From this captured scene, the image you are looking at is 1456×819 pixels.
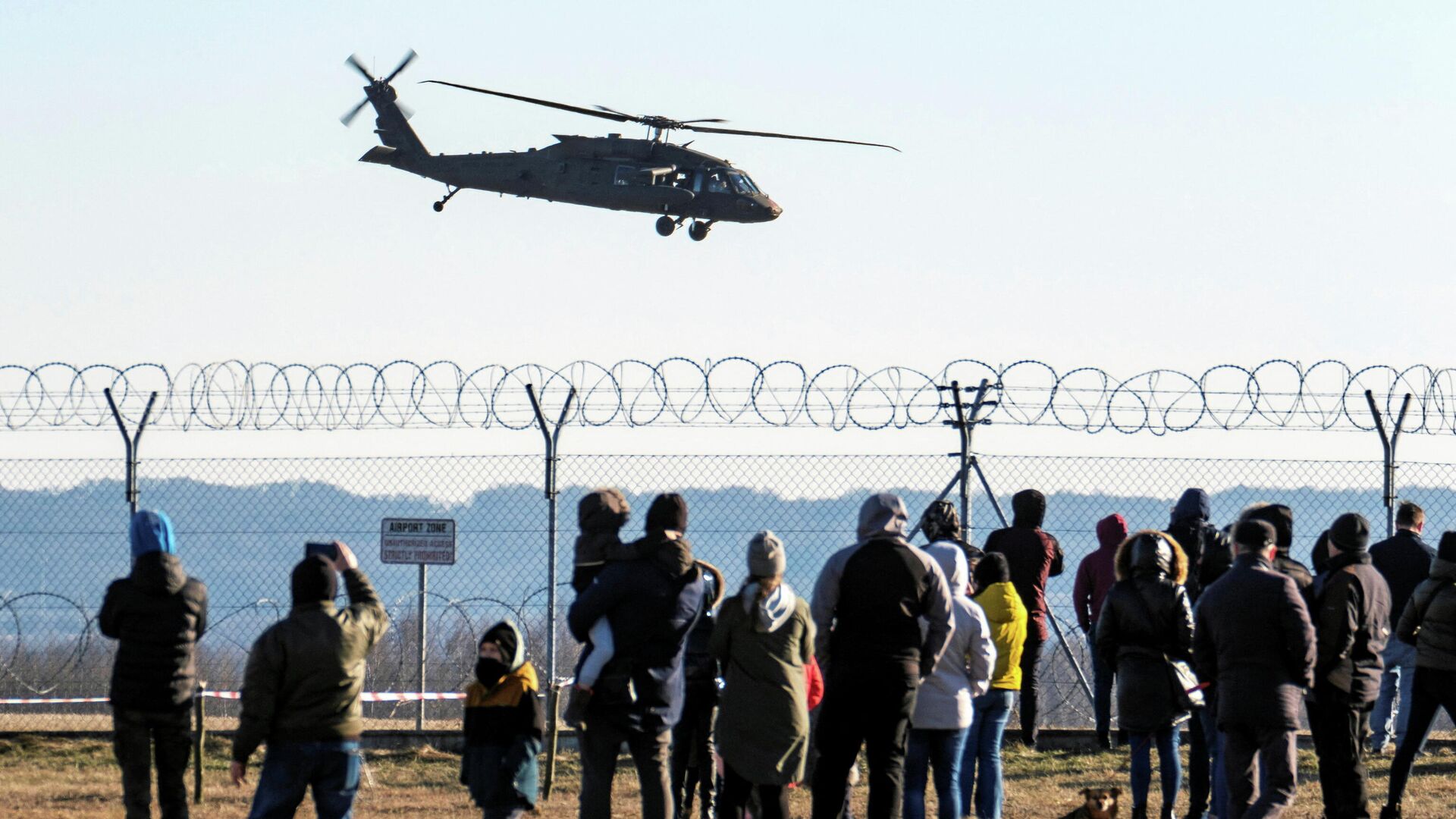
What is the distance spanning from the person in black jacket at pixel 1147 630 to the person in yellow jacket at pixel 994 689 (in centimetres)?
52

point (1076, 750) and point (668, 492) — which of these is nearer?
point (668, 492)

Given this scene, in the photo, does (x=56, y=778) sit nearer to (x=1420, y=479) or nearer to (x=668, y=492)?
(x=668, y=492)

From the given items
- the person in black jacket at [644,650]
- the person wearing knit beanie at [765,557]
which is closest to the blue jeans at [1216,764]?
the person wearing knit beanie at [765,557]

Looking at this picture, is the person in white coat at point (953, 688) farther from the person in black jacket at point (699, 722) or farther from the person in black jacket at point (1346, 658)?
the person in black jacket at point (1346, 658)

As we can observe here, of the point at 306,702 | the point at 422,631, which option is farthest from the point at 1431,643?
the point at 422,631

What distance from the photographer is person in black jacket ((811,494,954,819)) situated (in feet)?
24.1

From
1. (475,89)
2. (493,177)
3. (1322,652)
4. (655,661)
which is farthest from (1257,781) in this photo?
(493,177)

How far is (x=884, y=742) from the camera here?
24.3 ft

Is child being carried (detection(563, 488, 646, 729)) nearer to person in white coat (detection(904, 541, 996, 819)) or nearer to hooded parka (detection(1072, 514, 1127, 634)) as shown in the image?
person in white coat (detection(904, 541, 996, 819))

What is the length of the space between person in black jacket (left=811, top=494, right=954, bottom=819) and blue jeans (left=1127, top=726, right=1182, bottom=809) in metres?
1.56

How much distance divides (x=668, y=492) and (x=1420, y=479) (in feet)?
21.7

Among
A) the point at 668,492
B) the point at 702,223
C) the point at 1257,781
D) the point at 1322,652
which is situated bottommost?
the point at 1257,781

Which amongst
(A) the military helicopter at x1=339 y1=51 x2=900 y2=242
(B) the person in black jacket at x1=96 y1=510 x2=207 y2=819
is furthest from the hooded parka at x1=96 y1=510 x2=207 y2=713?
(A) the military helicopter at x1=339 y1=51 x2=900 y2=242

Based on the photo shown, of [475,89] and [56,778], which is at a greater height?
[475,89]
